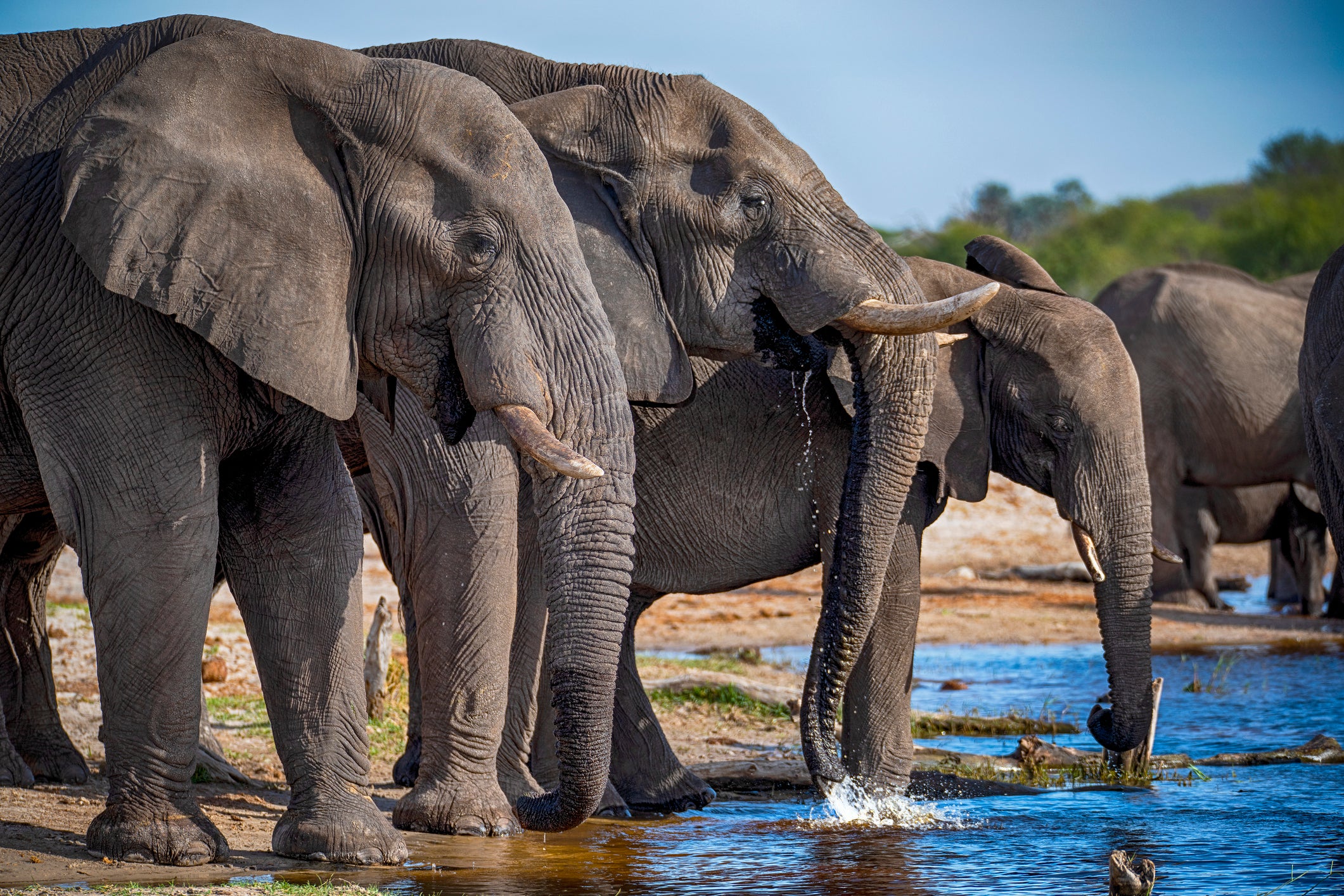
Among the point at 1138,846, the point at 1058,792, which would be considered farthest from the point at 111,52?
the point at 1058,792

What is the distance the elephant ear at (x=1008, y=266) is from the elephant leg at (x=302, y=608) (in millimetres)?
3213

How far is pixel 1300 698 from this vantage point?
949cm

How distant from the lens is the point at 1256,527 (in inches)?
555

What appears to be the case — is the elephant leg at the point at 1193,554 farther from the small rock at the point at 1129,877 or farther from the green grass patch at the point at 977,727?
the small rock at the point at 1129,877

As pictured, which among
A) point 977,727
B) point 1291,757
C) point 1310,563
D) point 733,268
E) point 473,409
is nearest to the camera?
point 473,409

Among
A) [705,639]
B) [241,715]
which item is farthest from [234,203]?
[705,639]

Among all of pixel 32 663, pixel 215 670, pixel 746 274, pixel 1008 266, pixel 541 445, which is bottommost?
pixel 215 670

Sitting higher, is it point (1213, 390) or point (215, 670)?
point (1213, 390)

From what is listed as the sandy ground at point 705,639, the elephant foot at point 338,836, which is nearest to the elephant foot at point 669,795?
the sandy ground at point 705,639

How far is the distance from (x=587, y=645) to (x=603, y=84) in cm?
250

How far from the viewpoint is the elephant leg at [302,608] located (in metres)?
5.08

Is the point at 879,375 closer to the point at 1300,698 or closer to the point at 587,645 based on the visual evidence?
the point at 587,645

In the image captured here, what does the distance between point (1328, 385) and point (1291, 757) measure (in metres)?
1.65

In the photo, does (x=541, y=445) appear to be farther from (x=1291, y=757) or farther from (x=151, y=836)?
(x=1291, y=757)
